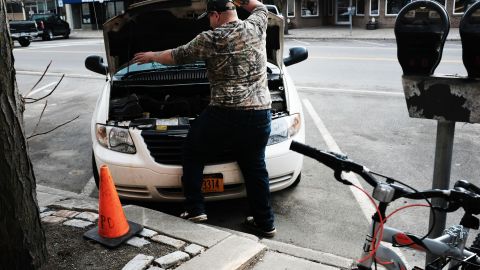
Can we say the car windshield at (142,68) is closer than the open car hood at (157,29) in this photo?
No

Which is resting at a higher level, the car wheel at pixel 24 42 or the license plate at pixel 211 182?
the license plate at pixel 211 182

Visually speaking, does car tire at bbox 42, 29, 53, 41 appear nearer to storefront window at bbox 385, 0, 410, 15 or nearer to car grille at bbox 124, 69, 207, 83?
storefront window at bbox 385, 0, 410, 15

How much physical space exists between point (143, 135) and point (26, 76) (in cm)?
1093

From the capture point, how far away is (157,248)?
3369mm

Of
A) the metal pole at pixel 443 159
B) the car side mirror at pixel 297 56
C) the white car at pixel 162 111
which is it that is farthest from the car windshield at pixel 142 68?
the metal pole at pixel 443 159

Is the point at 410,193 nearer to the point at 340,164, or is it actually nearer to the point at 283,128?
the point at 340,164

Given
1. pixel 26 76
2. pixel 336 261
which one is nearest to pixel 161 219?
pixel 336 261

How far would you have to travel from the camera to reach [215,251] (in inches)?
129

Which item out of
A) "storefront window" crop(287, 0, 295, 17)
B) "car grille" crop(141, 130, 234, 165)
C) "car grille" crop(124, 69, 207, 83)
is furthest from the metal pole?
"storefront window" crop(287, 0, 295, 17)

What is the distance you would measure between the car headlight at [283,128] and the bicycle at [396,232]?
2.13 m

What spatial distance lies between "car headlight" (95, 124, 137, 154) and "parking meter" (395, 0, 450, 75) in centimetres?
238

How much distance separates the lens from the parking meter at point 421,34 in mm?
2485

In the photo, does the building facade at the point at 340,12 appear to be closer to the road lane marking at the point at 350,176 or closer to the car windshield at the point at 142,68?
the road lane marking at the point at 350,176

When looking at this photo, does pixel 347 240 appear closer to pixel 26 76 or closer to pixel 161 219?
pixel 161 219
